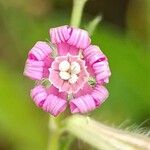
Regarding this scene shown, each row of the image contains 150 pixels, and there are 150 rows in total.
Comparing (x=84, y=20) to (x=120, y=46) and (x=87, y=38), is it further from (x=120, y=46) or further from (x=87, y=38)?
(x=87, y=38)

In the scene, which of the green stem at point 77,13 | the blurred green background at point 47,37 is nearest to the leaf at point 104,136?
the green stem at point 77,13

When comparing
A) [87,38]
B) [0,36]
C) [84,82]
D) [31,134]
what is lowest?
[31,134]

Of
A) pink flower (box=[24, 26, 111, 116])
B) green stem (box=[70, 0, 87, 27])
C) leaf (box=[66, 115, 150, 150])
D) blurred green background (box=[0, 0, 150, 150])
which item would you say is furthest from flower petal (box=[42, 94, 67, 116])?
blurred green background (box=[0, 0, 150, 150])

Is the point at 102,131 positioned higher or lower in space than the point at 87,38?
lower

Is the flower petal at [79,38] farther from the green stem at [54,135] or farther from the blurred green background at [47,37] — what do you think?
the blurred green background at [47,37]

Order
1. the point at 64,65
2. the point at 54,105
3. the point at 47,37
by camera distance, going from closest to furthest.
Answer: the point at 54,105, the point at 64,65, the point at 47,37

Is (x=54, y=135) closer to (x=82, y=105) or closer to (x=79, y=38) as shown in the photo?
(x=82, y=105)

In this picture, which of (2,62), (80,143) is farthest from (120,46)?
(80,143)

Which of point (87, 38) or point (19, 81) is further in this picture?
point (19, 81)

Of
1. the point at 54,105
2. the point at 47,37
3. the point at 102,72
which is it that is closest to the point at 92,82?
the point at 102,72
